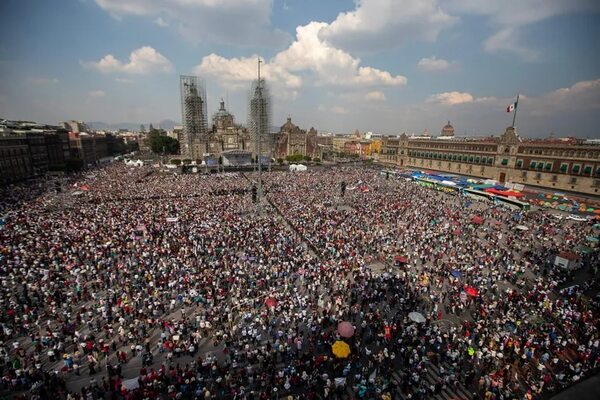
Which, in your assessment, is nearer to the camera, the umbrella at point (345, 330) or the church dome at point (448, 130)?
the umbrella at point (345, 330)

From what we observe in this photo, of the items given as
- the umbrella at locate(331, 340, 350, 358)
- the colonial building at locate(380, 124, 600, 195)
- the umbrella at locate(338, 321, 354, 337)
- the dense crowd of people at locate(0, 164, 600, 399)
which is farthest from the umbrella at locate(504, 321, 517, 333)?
the colonial building at locate(380, 124, 600, 195)

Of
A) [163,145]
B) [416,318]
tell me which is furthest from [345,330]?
[163,145]

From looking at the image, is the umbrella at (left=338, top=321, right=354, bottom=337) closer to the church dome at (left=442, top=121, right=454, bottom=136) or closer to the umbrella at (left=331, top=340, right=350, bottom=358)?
the umbrella at (left=331, top=340, right=350, bottom=358)

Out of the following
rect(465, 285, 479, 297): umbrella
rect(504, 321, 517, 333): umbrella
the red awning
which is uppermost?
the red awning

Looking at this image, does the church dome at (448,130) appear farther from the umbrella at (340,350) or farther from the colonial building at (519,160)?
the umbrella at (340,350)

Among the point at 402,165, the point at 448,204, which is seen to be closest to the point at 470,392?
the point at 448,204

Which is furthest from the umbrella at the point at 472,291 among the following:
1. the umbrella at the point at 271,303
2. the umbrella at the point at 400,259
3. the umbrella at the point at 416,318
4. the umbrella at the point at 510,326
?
the umbrella at the point at 271,303

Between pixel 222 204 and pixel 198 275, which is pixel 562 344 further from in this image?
pixel 222 204

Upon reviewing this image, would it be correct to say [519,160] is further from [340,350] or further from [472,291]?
[340,350]
